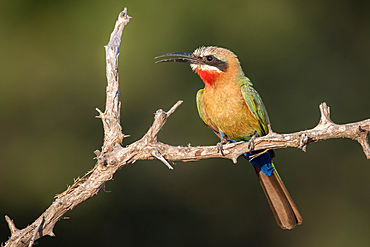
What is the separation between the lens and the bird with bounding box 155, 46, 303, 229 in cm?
288

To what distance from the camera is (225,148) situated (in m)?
2.42

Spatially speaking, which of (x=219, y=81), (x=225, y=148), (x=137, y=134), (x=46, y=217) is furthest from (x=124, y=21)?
(x=137, y=134)

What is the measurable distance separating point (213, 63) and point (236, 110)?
44cm

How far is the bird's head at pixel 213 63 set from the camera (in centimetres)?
296

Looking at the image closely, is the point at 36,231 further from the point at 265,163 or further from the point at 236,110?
the point at 265,163

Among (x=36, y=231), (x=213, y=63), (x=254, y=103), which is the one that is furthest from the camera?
(x=213, y=63)

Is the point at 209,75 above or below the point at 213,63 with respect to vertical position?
below

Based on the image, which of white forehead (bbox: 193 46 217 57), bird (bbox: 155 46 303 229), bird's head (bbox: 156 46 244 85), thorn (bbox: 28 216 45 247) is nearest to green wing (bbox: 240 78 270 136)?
bird (bbox: 155 46 303 229)

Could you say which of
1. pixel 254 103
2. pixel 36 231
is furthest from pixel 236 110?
pixel 36 231

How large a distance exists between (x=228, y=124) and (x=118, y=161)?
3.36 feet

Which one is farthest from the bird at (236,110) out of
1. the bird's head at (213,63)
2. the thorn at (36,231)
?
the thorn at (36,231)

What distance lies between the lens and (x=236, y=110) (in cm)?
288

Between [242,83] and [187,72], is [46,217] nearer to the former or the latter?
[242,83]

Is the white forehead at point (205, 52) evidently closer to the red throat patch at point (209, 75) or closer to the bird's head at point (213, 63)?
the bird's head at point (213, 63)
